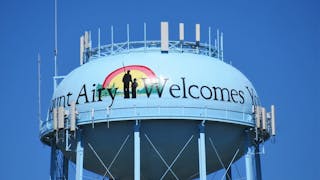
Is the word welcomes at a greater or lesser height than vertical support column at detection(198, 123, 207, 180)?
greater

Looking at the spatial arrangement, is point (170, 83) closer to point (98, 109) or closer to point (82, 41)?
point (98, 109)

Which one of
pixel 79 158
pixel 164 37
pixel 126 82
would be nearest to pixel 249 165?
pixel 126 82

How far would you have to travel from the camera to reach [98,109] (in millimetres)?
42969

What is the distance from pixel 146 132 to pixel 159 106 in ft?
4.10

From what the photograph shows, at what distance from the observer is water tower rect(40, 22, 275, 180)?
1678 inches

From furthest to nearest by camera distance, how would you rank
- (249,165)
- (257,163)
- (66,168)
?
(66,168)
(257,163)
(249,165)

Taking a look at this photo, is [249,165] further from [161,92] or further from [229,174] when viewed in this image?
[161,92]

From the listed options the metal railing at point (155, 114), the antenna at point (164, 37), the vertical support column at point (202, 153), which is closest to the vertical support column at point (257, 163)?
the metal railing at point (155, 114)

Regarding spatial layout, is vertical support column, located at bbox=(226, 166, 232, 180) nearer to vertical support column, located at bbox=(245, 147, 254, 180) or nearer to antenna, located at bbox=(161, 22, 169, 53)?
vertical support column, located at bbox=(245, 147, 254, 180)

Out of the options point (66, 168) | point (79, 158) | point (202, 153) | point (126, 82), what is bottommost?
point (66, 168)

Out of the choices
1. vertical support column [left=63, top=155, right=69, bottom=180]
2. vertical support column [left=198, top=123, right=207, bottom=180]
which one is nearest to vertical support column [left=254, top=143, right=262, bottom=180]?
vertical support column [left=198, top=123, right=207, bottom=180]

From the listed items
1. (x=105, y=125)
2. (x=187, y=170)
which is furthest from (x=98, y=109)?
(x=187, y=170)

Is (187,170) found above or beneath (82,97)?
beneath

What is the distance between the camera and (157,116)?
4222 centimetres
